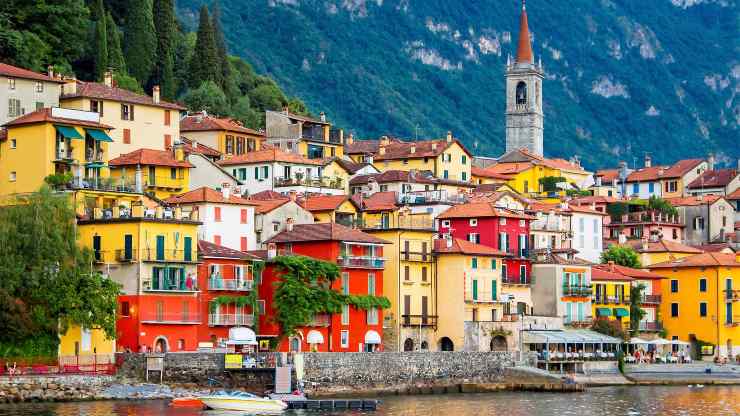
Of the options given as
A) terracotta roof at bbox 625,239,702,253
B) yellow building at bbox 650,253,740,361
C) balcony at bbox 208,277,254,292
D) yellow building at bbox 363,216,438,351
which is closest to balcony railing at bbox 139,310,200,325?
balcony at bbox 208,277,254,292

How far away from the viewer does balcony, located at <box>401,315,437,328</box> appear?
102m

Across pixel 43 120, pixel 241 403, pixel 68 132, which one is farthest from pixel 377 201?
pixel 241 403

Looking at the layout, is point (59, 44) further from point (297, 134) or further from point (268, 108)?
point (268, 108)

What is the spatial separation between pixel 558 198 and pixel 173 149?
4475 centimetres

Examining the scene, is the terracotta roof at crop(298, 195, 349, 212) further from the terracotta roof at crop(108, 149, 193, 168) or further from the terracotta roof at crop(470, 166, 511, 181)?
the terracotta roof at crop(470, 166, 511, 181)

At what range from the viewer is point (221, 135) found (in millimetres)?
128250

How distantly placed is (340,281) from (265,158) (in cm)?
2526

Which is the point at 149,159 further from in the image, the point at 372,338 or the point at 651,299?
the point at 651,299

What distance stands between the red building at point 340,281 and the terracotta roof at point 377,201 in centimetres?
1328

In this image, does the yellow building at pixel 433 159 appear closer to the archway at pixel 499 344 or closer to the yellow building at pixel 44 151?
the archway at pixel 499 344

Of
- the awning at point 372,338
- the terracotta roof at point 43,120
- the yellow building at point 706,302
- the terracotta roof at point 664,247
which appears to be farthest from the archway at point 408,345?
the terracotta roof at point 664,247

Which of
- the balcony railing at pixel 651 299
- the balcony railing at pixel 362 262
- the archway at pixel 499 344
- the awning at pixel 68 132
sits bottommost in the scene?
the archway at pixel 499 344

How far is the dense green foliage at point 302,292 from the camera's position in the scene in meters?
93.9

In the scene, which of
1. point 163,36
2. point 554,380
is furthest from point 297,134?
point 554,380
